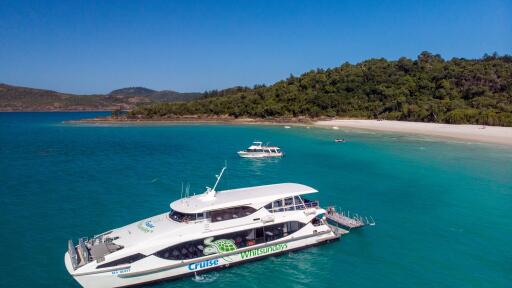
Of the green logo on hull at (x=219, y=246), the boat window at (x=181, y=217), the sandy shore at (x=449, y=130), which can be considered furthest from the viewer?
the sandy shore at (x=449, y=130)

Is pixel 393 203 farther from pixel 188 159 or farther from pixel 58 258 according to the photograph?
pixel 188 159

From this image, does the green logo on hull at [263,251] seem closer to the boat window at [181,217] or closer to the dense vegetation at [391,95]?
the boat window at [181,217]

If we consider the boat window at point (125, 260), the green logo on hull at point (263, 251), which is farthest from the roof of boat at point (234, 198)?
the boat window at point (125, 260)

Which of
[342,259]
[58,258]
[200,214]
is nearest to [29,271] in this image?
[58,258]

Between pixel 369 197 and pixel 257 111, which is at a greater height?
pixel 257 111


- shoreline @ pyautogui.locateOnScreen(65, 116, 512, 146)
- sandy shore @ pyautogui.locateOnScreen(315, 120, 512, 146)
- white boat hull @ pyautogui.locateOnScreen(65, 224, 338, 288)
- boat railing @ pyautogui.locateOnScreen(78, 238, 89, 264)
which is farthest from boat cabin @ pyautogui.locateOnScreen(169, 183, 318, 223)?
sandy shore @ pyautogui.locateOnScreen(315, 120, 512, 146)

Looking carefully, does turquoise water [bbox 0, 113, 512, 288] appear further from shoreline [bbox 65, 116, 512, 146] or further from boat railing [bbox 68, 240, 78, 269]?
shoreline [bbox 65, 116, 512, 146]
